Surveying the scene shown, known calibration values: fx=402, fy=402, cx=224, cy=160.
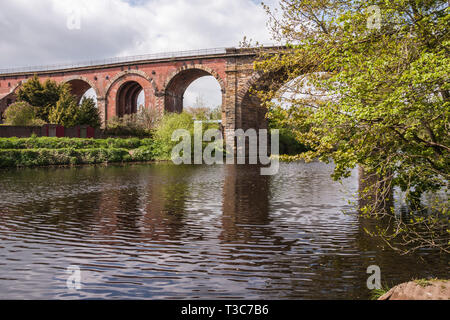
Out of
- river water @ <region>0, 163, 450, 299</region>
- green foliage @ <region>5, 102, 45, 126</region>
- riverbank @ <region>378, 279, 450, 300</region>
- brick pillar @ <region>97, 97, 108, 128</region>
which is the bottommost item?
river water @ <region>0, 163, 450, 299</region>

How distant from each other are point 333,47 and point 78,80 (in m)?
46.6

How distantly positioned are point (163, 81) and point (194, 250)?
36539mm

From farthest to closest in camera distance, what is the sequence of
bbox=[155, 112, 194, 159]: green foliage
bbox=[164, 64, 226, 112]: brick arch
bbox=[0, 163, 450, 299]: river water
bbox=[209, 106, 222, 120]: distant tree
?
bbox=[209, 106, 222, 120]: distant tree, bbox=[164, 64, 226, 112]: brick arch, bbox=[155, 112, 194, 159]: green foliage, bbox=[0, 163, 450, 299]: river water

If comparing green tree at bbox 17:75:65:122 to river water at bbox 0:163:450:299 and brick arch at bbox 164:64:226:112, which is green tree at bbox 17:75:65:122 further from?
river water at bbox 0:163:450:299

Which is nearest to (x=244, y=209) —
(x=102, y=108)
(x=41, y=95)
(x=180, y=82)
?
(x=180, y=82)

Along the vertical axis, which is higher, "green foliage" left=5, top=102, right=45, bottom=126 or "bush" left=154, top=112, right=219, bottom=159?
"green foliage" left=5, top=102, right=45, bottom=126

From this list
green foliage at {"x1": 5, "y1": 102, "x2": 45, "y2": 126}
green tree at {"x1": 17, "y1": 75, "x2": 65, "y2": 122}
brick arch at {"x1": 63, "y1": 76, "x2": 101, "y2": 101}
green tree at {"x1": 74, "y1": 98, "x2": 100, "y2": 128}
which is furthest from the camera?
brick arch at {"x1": 63, "y1": 76, "x2": 101, "y2": 101}

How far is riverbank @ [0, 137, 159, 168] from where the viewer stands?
86.6ft

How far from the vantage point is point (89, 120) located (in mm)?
40406

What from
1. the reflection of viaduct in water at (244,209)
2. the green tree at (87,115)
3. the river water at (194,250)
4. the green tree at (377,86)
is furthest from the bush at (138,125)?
the green tree at (377,86)

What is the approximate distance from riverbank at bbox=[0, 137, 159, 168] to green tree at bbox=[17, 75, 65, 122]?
504 inches

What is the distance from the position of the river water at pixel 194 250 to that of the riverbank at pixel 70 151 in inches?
600

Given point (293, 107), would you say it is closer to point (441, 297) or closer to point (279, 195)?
point (441, 297)

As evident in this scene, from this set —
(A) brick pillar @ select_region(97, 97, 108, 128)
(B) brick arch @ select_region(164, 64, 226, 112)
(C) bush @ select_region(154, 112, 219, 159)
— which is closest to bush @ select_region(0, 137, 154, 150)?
(C) bush @ select_region(154, 112, 219, 159)
